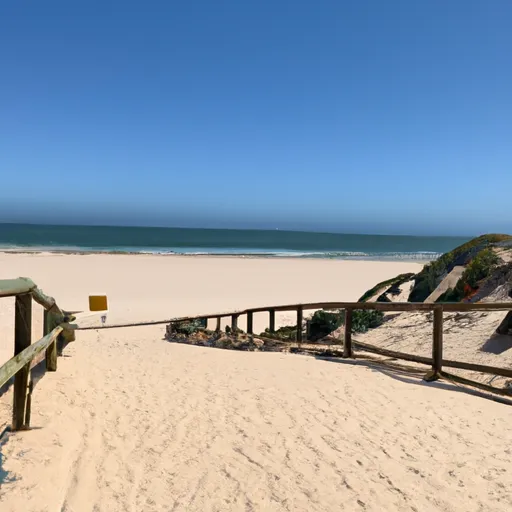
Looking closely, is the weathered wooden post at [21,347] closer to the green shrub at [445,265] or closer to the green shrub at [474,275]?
the green shrub at [474,275]

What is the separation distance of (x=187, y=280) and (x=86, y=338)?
14241 mm

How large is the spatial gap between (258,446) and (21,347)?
201 centimetres

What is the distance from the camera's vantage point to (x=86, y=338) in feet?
31.5

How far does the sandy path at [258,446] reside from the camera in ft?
9.74

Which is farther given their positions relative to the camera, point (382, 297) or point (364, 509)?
point (382, 297)

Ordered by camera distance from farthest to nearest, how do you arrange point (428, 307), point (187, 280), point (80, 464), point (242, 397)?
1. point (187, 280)
2. point (428, 307)
3. point (242, 397)
4. point (80, 464)

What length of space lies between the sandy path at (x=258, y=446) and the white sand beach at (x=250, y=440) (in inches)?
0.5

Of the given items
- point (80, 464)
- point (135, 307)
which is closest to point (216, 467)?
point (80, 464)

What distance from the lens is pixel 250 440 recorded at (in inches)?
150

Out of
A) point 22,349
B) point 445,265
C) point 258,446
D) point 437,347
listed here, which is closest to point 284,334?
point 445,265

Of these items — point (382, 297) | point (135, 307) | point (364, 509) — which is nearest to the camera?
point (364, 509)

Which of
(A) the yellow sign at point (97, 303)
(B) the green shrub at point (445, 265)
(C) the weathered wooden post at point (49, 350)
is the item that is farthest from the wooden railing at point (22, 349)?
(B) the green shrub at point (445, 265)

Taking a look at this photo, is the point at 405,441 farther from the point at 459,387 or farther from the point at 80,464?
the point at 80,464

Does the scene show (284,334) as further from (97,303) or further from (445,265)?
(445,265)
